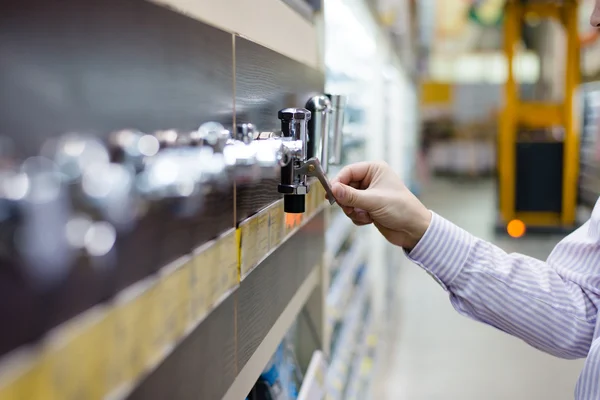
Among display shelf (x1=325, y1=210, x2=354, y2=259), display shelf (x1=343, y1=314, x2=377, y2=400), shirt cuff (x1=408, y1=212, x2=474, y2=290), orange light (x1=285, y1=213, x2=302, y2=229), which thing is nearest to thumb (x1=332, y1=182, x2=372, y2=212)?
orange light (x1=285, y1=213, x2=302, y2=229)

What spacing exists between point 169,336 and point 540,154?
25.0ft

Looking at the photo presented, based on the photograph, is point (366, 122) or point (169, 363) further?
point (366, 122)

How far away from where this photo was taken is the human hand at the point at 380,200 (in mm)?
1126

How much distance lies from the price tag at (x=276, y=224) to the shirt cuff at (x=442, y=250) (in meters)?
0.36

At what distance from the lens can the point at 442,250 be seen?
1.31 metres

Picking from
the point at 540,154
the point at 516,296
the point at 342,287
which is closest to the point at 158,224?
the point at 516,296

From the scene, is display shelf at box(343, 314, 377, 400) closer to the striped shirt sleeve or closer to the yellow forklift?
the striped shirt sleeve

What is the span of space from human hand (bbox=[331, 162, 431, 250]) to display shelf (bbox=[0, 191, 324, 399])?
0.15 m

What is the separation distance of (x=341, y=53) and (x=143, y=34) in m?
1.96

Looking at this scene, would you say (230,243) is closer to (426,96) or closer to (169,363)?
(169,363)

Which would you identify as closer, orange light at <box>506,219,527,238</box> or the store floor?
the store floor

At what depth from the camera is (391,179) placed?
1172mm

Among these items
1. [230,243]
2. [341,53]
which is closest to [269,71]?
[230,243]

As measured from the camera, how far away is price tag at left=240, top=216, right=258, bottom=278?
2.71ft
